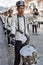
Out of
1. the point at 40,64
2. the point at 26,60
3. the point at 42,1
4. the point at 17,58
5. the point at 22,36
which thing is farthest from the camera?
the point at 42,1

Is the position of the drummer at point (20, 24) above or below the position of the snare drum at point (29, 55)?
above

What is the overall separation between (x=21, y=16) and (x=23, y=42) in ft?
1.43

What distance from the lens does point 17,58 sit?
526 cm

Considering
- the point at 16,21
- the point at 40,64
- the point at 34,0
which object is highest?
the point at 16,21

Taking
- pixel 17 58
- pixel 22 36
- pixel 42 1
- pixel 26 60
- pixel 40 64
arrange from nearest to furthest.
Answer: pixel 26 60, pixel 22 36, pixel 17 58, pixel 40 64, pixel 42 1

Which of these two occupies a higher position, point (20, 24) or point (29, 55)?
point (20, 24)

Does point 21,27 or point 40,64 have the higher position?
point 21,27

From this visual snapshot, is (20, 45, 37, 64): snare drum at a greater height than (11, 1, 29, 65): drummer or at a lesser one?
lesser

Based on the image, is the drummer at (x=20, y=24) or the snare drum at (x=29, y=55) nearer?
the snare drum at (x=29, y=55)

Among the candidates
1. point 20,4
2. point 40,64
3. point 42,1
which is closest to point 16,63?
point 20,4

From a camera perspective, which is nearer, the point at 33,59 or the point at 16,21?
the point at 33,59

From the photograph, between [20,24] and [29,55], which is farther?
[20,24]

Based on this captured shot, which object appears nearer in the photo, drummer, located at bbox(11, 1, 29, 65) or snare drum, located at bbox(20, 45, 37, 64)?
snare drum, located at bbox(20, 45, 37, 64)

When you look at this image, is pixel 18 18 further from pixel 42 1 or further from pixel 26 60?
pixel 42 1
